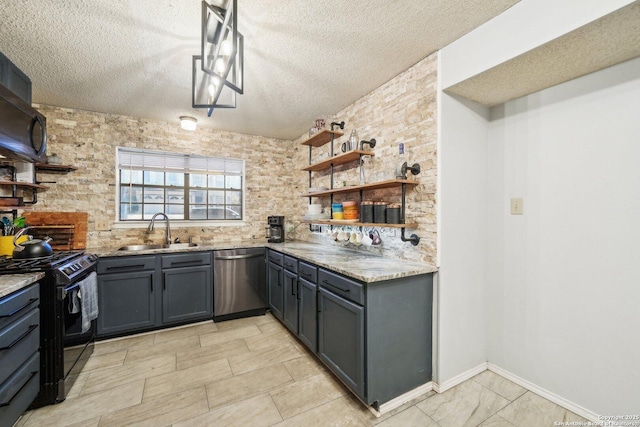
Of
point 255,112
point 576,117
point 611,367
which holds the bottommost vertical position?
point 611,367

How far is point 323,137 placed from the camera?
3320 millimetres

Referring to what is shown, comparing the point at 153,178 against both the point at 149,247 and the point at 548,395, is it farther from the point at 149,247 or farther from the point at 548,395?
the point at 548,395

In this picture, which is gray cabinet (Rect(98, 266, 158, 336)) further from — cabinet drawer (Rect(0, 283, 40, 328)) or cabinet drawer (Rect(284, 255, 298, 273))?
cabinet drawer (Rect(284, 255, 298, 273))

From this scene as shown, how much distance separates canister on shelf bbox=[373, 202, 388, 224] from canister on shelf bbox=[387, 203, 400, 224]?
41mm

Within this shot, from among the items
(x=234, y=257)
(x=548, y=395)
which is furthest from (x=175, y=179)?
(x=548, y=395)

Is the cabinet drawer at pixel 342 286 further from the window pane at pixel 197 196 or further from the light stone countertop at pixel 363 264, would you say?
the window pane at pixel 197 196

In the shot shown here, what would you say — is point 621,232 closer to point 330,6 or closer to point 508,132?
point 508,132

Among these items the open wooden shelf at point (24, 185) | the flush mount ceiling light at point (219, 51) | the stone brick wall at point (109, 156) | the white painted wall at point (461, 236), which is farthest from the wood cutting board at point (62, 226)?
the white painted wall at point (461, 236)

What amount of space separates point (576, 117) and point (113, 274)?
4.26 metres

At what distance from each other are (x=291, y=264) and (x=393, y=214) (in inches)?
47.9

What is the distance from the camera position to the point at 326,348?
226 cm

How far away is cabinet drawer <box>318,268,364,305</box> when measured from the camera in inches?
72.8

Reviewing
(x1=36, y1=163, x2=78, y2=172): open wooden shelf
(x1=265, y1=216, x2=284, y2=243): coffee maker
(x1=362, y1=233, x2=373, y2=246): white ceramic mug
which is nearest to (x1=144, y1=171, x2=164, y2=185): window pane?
(x1=36, y1=163, x2=78, y2=172): open wooden shelf

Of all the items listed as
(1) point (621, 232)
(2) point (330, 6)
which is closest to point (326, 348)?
(1) point (621, 232)
